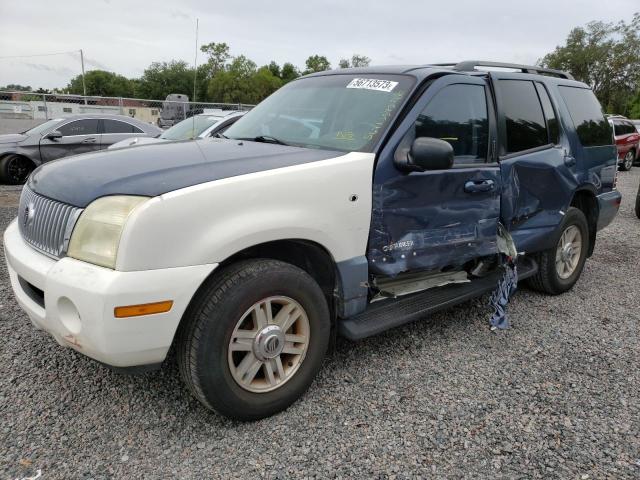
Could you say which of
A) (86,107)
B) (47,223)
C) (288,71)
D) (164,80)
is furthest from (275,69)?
(47,223)

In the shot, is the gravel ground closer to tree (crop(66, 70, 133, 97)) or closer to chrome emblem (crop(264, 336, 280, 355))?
chrome emblem (crop(264, 336, 280, 355))

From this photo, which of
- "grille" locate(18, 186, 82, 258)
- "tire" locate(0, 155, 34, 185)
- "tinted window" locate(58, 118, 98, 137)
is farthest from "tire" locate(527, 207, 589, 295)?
"tire" locate(0, 155, 34, 185)

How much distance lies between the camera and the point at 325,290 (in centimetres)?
295

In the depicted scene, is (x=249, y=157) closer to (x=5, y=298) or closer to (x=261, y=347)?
(x=261, y=347)

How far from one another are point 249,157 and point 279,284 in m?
0.72

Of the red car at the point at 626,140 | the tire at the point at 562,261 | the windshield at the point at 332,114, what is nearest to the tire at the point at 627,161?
the red car at the point at 626,140

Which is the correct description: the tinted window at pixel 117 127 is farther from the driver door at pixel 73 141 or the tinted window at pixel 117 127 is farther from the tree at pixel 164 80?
the tree at pixel 164 80

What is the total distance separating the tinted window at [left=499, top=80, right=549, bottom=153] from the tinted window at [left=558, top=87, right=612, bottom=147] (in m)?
0.57

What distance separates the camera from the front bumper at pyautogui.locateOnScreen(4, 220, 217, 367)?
6.93 ft

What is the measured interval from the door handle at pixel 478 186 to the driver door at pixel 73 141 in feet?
30.1

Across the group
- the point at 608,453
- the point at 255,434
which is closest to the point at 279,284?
the point at 255,434

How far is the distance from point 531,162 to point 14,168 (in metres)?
9.82

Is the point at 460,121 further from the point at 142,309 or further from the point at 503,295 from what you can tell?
the point at 142,309

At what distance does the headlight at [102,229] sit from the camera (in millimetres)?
2164
